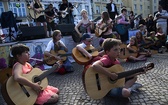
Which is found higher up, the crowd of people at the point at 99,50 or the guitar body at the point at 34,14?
the guitar body at the point at 34,14

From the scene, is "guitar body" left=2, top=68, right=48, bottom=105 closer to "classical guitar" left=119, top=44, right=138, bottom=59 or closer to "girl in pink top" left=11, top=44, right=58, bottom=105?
"girl in pink top" left=11, top=44, right=58, bottom=105

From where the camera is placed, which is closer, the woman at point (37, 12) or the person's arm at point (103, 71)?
the person's arm at point (103, 71)

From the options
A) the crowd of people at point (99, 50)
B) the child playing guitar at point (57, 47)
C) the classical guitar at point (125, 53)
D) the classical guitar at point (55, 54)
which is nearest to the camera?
the crowd of people at point (99, 50)

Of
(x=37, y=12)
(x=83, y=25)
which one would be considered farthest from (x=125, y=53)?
(x=37, y=12)

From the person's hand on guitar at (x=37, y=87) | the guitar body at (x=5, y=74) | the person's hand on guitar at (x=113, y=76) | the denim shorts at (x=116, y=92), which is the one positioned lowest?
the denim shorts at (x=116, y=92)

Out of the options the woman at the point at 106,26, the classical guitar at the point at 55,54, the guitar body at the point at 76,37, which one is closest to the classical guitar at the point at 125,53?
the woman at the point at 106,26

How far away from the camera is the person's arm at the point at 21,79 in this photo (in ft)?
8.79

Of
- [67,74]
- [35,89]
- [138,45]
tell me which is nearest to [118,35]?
[138,45]

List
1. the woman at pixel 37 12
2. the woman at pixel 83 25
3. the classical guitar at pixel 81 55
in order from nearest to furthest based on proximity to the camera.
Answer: the classical guitar at pixel 81 55 → the woman at pixel 83 25 → the woman at pixel 37 12

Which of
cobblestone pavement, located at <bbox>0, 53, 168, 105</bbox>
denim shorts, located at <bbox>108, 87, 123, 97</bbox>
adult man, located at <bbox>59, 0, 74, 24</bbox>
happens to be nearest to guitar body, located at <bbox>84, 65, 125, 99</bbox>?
denim shorts, located at <bbox>108, 87, 123, 97</bbox>

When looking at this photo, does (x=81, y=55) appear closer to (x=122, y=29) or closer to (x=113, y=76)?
(x=113, y=76)

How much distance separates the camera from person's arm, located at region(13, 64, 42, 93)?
2.68 metres

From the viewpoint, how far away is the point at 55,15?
8562mm

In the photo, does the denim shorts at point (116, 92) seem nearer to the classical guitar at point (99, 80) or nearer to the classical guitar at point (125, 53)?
the classical guitar at point (99, 80)
